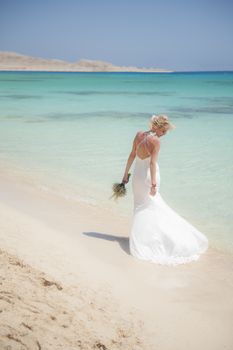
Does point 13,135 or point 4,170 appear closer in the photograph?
point 4,170

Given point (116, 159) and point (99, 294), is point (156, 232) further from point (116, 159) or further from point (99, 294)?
point (116, 159)

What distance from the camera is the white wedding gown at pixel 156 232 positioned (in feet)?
17.3

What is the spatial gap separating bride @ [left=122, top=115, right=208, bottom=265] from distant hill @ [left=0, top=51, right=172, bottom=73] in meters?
144

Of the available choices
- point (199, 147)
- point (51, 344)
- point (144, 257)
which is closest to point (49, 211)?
point (144, 257)

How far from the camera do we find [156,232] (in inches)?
208

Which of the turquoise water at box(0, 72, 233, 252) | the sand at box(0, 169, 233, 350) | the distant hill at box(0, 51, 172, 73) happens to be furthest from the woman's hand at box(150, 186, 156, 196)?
the distant hill at box(0, 51, 172, 73)

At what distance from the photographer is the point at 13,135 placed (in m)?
15.1

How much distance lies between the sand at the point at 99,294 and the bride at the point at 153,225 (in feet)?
0.50

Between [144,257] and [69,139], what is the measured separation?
975cm

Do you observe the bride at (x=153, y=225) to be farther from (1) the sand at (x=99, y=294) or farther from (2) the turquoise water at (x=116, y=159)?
(2) the turquoise water at (x=116, y=159)

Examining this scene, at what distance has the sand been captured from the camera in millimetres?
3412

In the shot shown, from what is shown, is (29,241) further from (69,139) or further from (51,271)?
(69,139)

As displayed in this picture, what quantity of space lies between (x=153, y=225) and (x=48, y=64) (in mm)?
170956

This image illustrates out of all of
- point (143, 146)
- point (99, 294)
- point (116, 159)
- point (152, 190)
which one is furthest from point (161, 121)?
point (116, 159)
